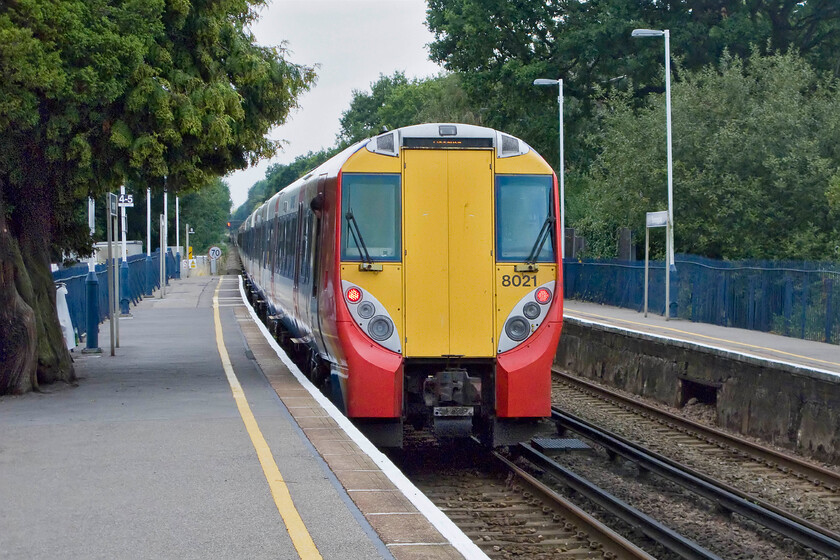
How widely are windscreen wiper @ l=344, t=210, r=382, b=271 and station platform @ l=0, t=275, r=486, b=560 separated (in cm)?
149

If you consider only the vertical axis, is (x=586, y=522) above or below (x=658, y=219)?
below

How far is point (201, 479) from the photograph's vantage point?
26.4 ft

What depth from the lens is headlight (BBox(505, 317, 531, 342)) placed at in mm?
11016

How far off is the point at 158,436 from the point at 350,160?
3311 mm

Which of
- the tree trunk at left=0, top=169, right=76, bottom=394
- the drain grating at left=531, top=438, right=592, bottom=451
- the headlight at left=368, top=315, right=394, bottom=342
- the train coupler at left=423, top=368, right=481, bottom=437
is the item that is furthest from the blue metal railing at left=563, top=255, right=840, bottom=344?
the tree trunk at left=0, top=169, right=76, bottom=394

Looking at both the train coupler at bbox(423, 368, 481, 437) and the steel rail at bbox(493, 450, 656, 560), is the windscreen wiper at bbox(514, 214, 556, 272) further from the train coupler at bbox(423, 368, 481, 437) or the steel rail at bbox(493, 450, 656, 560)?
the steel rail at bbox(493, 450, 656, 560)

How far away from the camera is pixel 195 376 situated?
15031mm

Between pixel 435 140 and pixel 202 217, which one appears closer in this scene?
pixel 435 140

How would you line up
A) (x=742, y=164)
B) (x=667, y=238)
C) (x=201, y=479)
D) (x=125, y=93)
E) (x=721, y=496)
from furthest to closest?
(x=742, y=164), (x=667, y=238), (x=125, y=93), (x=721, y=496), (x=201, y=479)

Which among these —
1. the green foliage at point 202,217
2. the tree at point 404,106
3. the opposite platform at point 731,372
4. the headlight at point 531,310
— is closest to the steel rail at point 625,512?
the headlight at point 531,310

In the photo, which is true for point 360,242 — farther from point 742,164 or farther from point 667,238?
point 742,164

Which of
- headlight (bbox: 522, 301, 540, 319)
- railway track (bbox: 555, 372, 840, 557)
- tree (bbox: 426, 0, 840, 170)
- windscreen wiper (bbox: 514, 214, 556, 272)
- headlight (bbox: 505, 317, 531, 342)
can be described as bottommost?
railway track (bbox: 555, 372, 840, 557)

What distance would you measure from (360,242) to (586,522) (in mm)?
3593

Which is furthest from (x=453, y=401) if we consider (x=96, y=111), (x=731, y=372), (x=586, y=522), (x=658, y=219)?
(x=658, y=219)
